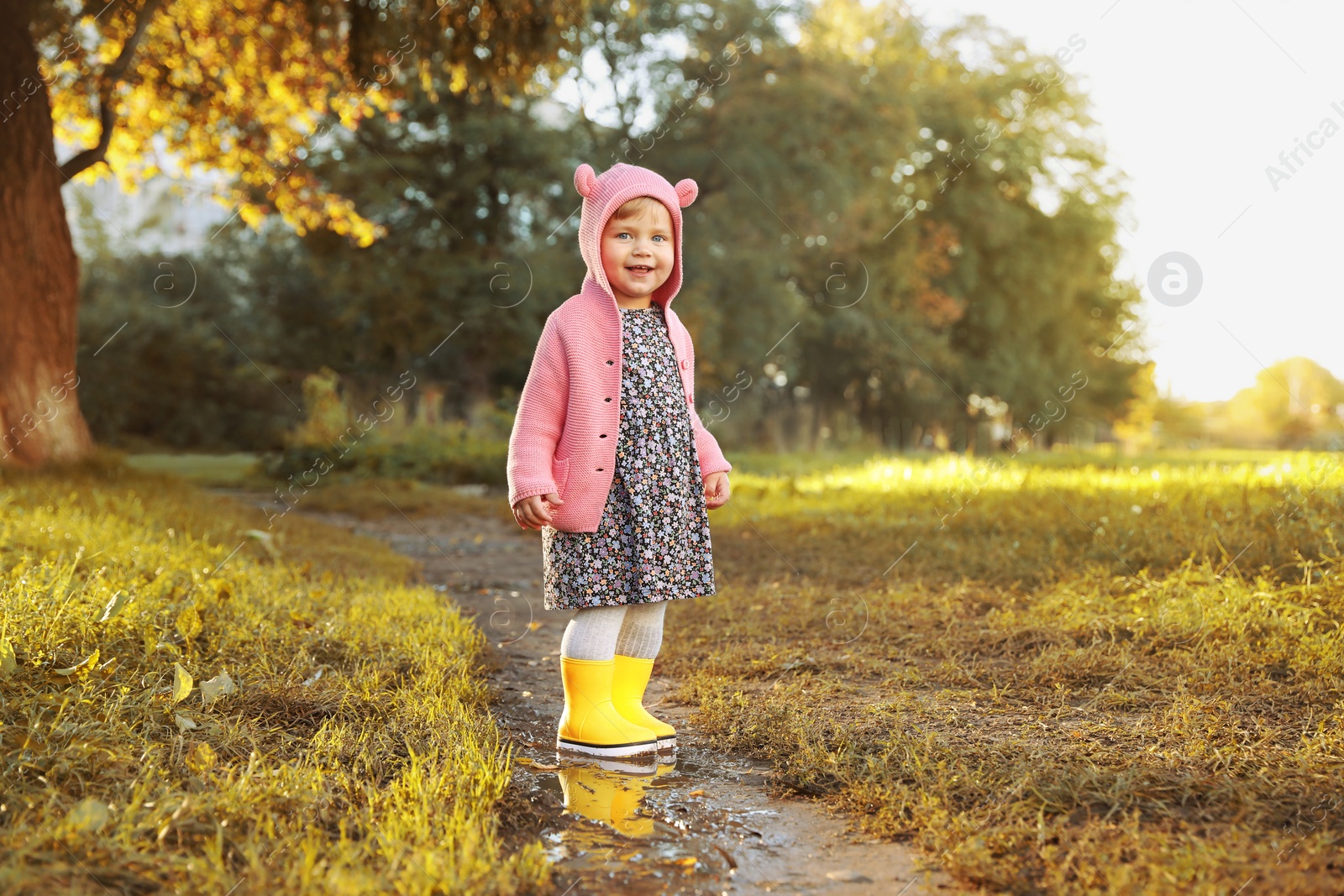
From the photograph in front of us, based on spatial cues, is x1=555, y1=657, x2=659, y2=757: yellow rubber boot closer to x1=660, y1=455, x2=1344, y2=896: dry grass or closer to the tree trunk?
x1=660, y1=455, x2=1344, y2=896: dry grass

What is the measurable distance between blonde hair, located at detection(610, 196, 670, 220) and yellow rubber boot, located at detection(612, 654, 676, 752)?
55.4 inches

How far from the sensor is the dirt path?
7.22 ft

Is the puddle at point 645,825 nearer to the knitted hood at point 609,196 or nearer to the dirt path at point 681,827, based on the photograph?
the dirt path at point 681,827

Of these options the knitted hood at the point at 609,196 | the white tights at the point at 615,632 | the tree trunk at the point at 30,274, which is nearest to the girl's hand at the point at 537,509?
the white tights at the point at 615,632

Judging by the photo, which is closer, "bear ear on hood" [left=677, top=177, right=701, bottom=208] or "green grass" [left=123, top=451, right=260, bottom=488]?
"bear ear on hood" [left=677, top=177, right=701, bottom=208]

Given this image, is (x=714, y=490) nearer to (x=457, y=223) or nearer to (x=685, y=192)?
(x=685, y=192)

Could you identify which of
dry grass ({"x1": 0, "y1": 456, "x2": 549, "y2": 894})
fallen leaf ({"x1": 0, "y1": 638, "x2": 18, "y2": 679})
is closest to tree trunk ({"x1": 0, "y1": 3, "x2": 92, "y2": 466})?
dry grass ({"x1": 0, "y1": 456, "x2": 549, "y2": 894})

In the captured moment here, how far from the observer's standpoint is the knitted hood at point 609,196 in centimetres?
329

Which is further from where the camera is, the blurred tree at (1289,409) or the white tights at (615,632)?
the blurred tree at (1289,409)

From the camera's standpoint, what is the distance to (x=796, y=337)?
24016 millimetres

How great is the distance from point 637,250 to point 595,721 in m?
1.48

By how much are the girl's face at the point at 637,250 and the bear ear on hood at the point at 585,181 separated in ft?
0.40

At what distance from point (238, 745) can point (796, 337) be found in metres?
21.9

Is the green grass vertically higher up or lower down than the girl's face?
lower down
